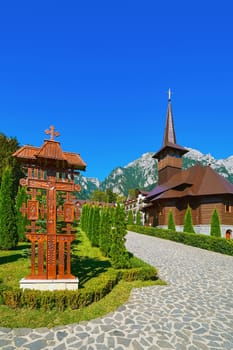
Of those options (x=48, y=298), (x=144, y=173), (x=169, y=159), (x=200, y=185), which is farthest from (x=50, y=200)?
(x=144, y=173)

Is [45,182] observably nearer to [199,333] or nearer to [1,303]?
[1,303]

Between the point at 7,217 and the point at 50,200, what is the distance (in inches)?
306

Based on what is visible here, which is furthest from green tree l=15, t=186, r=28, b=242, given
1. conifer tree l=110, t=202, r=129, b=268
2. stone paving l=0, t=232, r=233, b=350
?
stone paving l=0, t=232, r=233, b=350

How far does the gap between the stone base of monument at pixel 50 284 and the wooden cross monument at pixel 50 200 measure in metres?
0.09

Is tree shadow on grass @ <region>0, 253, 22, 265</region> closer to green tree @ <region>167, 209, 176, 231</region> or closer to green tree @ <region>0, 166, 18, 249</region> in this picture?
green tree @ <region>0, 166, 18, 249</region>

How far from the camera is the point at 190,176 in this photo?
29.1 m

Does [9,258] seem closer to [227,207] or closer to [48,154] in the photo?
[48,154]

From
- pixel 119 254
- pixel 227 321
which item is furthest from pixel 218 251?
pixel 227 321

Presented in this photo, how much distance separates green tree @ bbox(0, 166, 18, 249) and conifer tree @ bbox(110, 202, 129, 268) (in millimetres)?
6334

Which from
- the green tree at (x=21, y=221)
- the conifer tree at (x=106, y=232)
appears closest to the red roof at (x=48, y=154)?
the conifer tree at (x=106, y=232)

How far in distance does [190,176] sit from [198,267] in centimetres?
1995

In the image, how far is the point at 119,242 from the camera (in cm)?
901

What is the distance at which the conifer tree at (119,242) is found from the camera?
28.7 feet

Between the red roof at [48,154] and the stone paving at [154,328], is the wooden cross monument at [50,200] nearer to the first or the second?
the red roof at [48,154]
